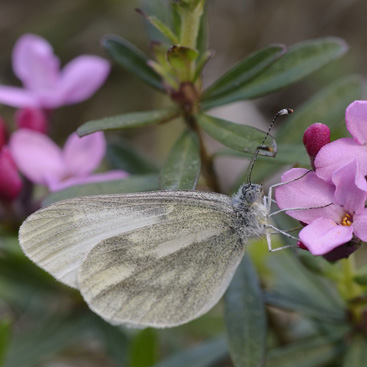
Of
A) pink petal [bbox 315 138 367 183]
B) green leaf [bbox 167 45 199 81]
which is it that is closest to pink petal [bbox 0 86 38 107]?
green leaf [bbox 167 45 199 81]

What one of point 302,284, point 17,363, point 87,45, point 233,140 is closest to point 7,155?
point 233,140

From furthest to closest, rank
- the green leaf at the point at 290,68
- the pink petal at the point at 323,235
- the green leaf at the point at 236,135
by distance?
the green leaf at the point at 290,68 < the green leaf at the point at 236,135 < the pink petal at the point at 323,235

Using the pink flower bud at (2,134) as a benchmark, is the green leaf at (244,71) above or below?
above

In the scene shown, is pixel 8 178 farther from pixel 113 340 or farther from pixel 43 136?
pixel 113 340

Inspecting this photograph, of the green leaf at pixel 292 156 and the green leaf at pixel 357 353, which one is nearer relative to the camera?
the green leaf at pixel 292 156

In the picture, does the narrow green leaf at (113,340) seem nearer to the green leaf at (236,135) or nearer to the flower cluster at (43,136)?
the flower cluster at (43,136)

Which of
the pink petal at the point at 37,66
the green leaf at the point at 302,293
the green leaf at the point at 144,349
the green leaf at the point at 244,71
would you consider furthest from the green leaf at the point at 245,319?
the pink petal at the point at 37,66
